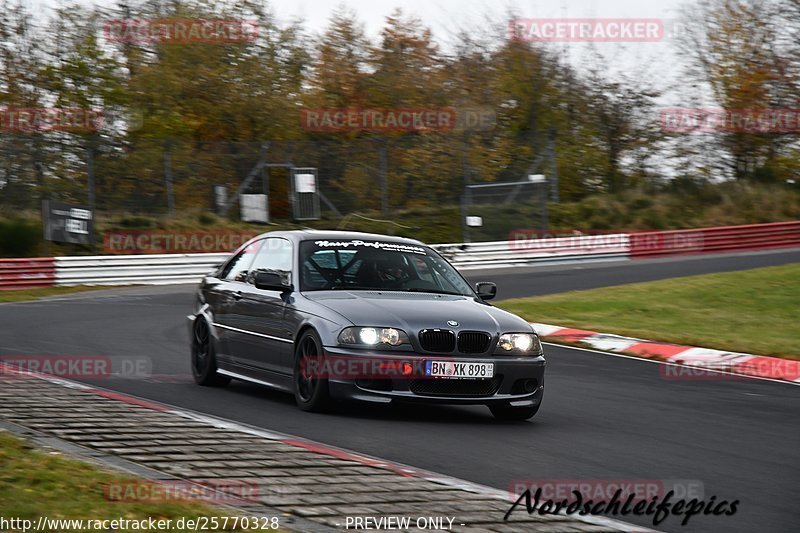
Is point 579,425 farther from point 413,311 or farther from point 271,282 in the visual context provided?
point 271,282

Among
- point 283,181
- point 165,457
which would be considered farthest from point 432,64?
point 165,457

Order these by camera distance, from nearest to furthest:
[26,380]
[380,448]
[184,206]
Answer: [380,448] → [26,380] → [184,206]

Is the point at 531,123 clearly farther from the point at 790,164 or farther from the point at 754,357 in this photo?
the point at 754,357

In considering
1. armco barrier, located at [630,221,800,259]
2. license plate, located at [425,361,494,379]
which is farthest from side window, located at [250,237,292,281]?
armco barrier, located at [630,221,800,259]

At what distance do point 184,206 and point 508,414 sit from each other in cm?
2077

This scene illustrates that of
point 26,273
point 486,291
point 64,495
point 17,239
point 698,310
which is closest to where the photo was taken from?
point 64,495

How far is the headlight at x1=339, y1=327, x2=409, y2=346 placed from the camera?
840 cm

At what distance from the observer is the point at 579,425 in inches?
345

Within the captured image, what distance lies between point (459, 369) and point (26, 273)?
17.4 meters

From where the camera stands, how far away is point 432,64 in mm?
41188

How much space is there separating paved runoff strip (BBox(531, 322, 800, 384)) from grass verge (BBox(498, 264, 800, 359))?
16.9 inches

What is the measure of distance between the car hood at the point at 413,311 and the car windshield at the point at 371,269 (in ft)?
0.68

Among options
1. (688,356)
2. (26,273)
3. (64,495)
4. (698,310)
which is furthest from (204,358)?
(26,273)

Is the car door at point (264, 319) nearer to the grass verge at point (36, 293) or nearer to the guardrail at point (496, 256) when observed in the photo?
the grass verge at point (36, 293)
